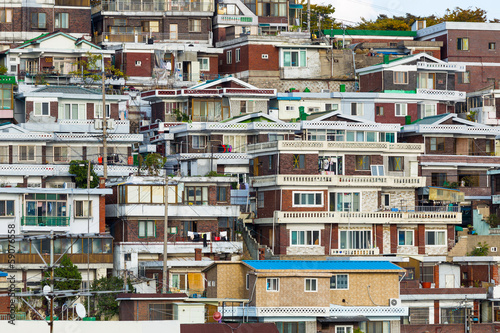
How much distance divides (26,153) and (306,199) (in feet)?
60.2

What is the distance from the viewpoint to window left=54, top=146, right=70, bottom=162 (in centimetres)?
7869

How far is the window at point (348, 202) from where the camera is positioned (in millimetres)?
74125

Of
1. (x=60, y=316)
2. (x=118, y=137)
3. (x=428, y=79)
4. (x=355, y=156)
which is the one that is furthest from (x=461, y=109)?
(x=60, y=316)

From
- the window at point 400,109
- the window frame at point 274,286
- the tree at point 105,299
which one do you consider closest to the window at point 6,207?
the tree at point 105,299

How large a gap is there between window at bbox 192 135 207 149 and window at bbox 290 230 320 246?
12430 millimetres

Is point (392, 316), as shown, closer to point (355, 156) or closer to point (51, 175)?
point (355, 156)

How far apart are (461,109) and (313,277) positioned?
36.0 meters

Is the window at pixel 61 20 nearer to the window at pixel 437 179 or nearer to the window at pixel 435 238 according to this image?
the window at pixel 437 179

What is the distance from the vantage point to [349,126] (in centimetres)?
8031

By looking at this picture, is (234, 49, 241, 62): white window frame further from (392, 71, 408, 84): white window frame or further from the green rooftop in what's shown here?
(392, 71, 408, 84): white window frame

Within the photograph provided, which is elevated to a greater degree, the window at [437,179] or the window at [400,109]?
the window at [400,109]

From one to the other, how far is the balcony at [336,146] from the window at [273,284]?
530 inches

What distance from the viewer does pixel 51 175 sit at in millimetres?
74562

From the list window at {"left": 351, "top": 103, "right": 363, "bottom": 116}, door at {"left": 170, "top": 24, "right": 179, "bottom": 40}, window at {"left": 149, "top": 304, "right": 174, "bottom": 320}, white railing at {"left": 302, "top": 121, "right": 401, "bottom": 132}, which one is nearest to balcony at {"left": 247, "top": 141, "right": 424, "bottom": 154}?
white railing at {"left": 302, "top": 121, "right": 401, "bottom": 132}
